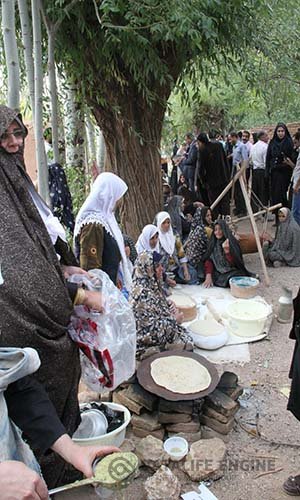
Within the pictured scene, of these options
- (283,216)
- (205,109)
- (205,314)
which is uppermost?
(205,109)

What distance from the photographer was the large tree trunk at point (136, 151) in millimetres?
4883

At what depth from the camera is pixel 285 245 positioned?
5656 mm

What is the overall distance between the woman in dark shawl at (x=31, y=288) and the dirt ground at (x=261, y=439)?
1.15 feet

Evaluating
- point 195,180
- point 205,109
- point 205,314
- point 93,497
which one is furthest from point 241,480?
point 205,109

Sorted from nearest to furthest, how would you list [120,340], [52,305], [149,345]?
[52,305] < [120,340] < [149,345]

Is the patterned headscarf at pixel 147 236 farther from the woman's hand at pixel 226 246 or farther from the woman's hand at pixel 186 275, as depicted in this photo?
the woman's hand at pixel 226 246

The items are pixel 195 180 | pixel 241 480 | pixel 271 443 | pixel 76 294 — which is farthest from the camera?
pixel 195 180

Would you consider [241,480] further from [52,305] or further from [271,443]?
[52,305]

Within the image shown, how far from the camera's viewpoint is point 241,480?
2.29 m

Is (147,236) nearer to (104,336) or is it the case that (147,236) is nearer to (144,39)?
(144,39)

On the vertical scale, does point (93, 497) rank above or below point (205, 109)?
below

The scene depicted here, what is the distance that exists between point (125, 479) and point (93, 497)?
0.59 metres

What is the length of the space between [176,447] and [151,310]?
3.89 feet

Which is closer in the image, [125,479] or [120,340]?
[125,479]
